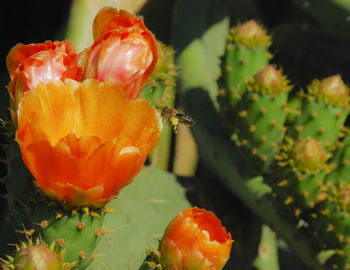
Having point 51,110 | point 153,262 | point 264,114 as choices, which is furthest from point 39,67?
point 264,114

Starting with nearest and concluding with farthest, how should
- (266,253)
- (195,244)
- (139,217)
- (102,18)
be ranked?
(195,244) → (102,18) → (139,217) → (266,253)

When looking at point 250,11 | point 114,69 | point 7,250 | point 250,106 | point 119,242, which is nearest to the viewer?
point 114,69

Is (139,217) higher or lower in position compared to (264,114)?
lower

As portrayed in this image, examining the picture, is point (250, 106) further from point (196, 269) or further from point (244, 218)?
point (196, 269)

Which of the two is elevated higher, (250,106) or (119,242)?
(250,106)

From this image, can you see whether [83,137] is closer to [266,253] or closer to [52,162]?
[52,162]

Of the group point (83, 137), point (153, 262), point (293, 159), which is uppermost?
point (83, 137)

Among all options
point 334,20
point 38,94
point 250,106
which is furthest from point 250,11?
point 38,94
